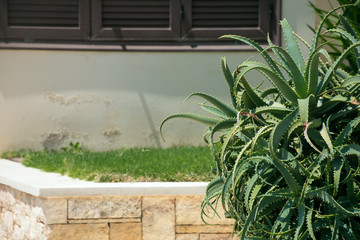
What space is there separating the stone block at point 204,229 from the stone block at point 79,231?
57 centimetres

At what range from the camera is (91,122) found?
6.80 meters

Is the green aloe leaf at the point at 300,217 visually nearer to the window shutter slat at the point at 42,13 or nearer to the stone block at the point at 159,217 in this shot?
the stone block at the point at 159,217

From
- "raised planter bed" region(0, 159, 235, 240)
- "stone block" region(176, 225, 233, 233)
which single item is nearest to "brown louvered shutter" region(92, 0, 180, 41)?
"raised planter bed" region(0, 159, 235, 240)

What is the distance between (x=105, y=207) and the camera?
4852 millimetres

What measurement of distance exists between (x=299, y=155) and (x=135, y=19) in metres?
3.88

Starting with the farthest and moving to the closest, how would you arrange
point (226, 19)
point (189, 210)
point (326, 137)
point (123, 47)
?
1. point (226, 19)
2. point (123, 47)
3. point (189, 210)
4. point (326, 137)

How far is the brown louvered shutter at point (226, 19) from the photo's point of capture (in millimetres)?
6809

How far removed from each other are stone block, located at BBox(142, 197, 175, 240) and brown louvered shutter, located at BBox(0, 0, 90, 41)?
2580mm

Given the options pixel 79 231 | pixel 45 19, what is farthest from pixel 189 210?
pixel 45 19

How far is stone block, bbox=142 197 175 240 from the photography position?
15.8ft

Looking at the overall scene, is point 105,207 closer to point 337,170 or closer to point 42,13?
point 337,170

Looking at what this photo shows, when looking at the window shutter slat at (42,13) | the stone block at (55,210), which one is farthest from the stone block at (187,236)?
the window shutter slat at (42,13)

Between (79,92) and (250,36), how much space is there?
1.90 meters

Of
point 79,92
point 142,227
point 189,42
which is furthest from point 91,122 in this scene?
point 142,227
